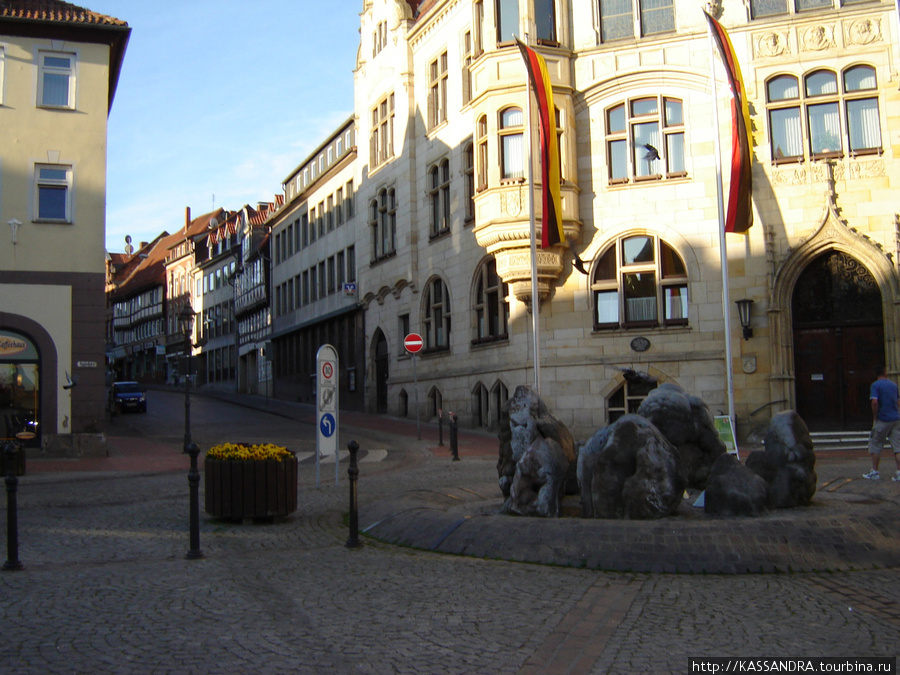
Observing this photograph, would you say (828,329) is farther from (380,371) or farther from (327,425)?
(380,371)

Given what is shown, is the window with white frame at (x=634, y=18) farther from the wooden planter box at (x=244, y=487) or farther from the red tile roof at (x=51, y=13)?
the wooden planter box at (x=244, y=487)

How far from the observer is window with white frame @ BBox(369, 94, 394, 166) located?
115 feet

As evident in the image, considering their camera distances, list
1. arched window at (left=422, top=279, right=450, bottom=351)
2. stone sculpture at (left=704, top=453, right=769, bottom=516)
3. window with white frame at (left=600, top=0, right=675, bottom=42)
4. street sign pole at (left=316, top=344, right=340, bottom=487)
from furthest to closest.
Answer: arched window at (left=422, top=279, right=450, bottom=351) < window with white frame at (left=600, top=0, right=675, bottom=42) < street sign pole at (left=316, top=344, right=340, bottom=487) < stone sculpture at (left=704, top=453, right=769, bottom=516)

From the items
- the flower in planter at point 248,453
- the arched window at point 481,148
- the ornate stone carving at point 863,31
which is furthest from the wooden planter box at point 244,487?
the ornate stone carving at point 863,31

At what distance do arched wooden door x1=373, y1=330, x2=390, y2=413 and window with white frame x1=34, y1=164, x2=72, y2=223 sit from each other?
14871 millimetres

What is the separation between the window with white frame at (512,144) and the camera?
25188 mm

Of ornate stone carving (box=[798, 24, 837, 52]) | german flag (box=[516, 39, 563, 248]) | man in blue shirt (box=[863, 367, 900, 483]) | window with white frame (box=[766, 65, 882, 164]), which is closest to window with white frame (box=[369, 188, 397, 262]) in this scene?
german flag (box=[516, 39, 563, 248])

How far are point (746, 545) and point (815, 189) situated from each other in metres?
17.2

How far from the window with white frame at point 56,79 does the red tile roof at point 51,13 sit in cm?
90

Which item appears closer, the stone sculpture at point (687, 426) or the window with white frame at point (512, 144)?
the stone sculpture at point (687, 426)

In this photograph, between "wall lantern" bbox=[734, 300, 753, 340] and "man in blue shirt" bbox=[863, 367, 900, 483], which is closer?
"man in blue shirt" bbox=[863, 367, 900, 483]

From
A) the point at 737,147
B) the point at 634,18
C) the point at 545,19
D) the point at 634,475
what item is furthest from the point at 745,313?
the point at 634,475

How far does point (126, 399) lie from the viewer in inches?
1578

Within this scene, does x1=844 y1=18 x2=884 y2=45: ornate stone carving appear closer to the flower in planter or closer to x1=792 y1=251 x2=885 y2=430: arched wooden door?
x1=792 y1=251 x2=885 y2=430: arched wooden door
